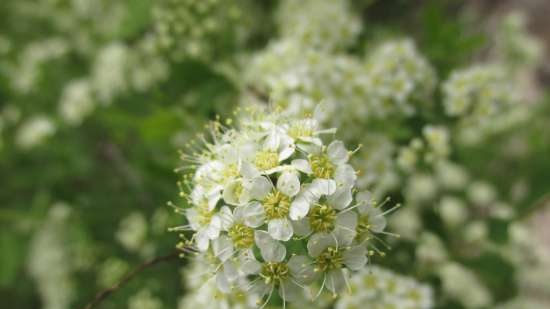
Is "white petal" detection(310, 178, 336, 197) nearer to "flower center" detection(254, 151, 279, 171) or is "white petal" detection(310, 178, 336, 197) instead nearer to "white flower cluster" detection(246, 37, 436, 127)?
"flower center" detection(254, 151, 279, 171)

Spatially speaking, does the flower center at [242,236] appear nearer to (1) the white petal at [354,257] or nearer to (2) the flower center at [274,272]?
(2) the flower center at [274,272]

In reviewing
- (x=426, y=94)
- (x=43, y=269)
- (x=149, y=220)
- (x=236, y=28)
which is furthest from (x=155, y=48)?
(x=43, y=269)

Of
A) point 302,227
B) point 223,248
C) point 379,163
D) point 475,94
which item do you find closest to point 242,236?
point 223,248

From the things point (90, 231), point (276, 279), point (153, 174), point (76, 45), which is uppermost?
point (76, 45)

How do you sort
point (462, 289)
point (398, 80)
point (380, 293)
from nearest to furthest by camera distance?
point (380, 293) < point (398, 80) < point (462, 289)

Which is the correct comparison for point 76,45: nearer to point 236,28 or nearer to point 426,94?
point 236,28

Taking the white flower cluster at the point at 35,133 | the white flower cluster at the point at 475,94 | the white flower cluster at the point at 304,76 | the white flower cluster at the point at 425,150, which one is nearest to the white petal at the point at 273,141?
the white flower cluster at the point at 304,76

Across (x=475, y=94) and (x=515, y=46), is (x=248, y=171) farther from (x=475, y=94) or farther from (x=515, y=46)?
(x=515, y=46)
